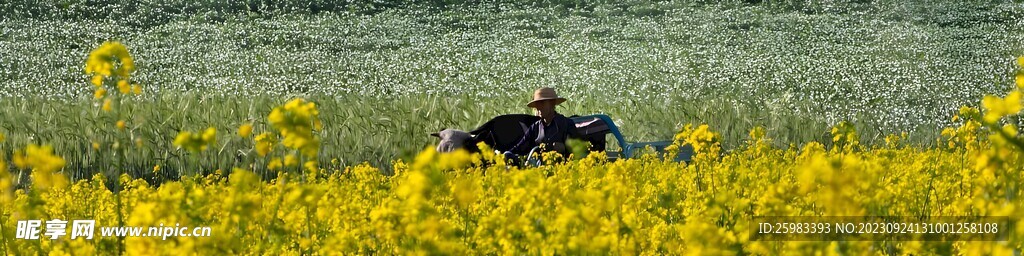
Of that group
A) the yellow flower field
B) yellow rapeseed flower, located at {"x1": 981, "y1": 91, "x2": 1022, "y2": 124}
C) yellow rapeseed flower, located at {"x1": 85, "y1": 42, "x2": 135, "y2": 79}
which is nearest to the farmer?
the yellow flower field

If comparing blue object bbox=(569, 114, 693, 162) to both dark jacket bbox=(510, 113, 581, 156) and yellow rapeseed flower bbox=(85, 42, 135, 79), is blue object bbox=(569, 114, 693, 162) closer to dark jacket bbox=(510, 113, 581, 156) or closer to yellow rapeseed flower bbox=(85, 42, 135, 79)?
dark jacket bbox=(510, 113, 581, 156)

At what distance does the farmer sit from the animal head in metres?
0.29

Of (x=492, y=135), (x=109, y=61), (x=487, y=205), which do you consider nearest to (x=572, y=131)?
(x=492, y=135)

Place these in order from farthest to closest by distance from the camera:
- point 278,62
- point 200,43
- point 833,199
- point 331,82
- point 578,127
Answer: point 200,43 < point 278,62 < point 331,82 < point 578,127 < point 833,199

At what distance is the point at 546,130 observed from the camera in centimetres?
889

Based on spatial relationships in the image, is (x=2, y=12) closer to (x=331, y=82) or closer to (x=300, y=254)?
(x=331, y=82)

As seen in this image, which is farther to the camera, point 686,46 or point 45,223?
point 686,46

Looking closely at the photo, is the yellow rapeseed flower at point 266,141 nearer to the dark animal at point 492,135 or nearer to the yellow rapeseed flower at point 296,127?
the yellow rapeseed flower at point 296,127

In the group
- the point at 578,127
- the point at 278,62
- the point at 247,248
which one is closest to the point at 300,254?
the point at 247,248

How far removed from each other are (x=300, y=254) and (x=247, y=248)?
189mm

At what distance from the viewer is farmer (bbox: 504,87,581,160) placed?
347 inches

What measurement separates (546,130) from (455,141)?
0.64 meters

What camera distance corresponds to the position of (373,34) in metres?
25.6

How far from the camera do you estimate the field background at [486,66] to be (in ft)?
34.4
